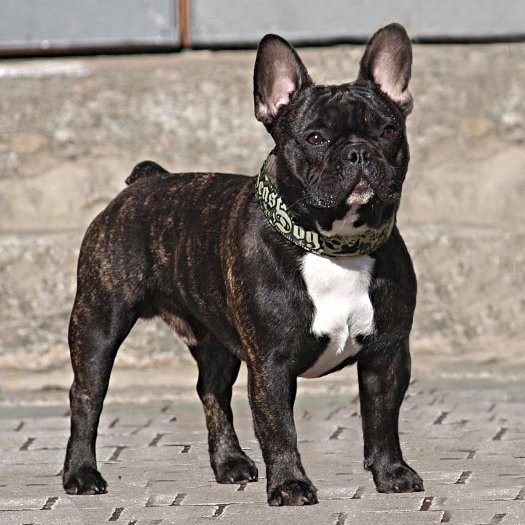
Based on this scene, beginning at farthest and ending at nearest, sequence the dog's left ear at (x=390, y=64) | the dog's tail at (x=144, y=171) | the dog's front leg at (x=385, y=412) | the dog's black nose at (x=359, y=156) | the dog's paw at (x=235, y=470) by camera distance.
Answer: the dog's tail at (x=144, y=171), the dog's paw at (x=235, y=470), the dog's left ear at (x=390, y=64), the dog's front leg at (x=385, y=412), the dog's black nose at (x=359, y=156)

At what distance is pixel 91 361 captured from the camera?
6590 mm

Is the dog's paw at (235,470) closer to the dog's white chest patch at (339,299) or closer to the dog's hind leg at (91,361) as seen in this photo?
the dog's hind leg at (91,361)

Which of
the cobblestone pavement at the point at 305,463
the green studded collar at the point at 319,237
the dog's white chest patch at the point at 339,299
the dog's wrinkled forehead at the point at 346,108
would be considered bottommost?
the cobblestone pavement at the point at 305,463

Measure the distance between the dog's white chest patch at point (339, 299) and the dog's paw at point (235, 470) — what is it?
2.84 feet

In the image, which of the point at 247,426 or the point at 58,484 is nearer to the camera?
the point at 58,484

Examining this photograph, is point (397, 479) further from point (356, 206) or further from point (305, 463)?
point (356, 206)

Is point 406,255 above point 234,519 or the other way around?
above

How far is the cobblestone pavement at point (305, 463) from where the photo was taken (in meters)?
5.84

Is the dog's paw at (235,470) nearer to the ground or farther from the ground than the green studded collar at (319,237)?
nearer to the ground

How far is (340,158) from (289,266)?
1.66 feet

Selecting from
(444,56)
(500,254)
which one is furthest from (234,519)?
(444,56)

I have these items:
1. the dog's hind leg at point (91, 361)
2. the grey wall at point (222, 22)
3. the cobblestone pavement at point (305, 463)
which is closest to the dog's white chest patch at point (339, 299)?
the cobblestone pavement at point (305, 463)

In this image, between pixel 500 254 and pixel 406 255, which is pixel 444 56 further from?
pixel 406 255

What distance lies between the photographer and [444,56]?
10203 mm
